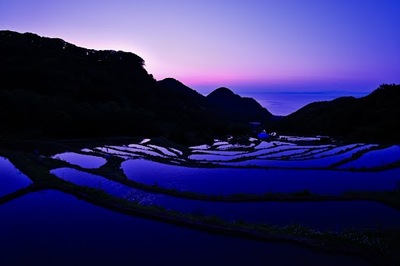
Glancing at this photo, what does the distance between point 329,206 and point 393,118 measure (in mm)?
41647

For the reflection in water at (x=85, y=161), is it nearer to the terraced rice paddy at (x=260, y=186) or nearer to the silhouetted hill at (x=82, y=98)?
the terraced rice paddy at (x=260, y=186)

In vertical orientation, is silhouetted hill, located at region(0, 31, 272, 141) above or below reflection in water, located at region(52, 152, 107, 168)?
above

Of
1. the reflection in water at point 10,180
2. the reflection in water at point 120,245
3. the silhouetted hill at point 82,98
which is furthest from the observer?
the silhouetted hill at point 82,98

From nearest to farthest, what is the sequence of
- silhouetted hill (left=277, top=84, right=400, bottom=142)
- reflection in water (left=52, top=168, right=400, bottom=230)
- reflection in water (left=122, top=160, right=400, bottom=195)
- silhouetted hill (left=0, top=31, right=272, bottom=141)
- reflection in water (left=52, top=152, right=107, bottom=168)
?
1. reflection in water (left=52, top=168, right=400, bottom=230)
2. reflection in water (left=122, top=160, right=400, bottom=195)
3. reflection in water (left=52, top=152, right=107, bottom=168)
4. silhouetted hill (left=0, top=31, right=272, bottom=141)
5. silhouetted hill (left=277, top=84, right=400, bottom=142)

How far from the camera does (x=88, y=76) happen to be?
67062mm

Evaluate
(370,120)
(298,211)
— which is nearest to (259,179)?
(298,211)

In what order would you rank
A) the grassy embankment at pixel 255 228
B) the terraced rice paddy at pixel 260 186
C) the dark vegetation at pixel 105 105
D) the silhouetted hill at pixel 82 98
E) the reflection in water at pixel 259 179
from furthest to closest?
the dark vegetation at pixel 105 105, the silhouetted hill at pixel 82 98, the reflection in water at pixel 259 179, the terraced rice paddy at pixel 260 186, the grassy embankment at pixel 255 228

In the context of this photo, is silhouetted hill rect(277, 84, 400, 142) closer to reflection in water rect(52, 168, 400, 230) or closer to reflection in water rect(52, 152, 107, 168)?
reflection in water rect(52, 152, 107, 168)

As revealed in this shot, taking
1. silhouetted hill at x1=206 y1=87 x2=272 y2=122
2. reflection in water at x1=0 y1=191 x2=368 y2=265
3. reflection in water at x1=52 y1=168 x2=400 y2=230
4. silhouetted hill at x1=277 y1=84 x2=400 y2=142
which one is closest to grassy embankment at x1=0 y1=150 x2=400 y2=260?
reflection in water at x1=0 y1=191 x2=368 y2=265

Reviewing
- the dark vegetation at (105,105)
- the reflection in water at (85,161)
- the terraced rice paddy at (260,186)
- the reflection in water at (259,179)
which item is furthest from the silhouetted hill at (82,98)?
the reflection in water at (259,179)

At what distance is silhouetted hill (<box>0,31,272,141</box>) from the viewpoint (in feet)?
127

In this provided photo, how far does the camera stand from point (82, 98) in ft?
189

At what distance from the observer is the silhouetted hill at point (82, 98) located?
38.7 m

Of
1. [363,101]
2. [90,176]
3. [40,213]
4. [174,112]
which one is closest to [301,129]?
[363,101]
